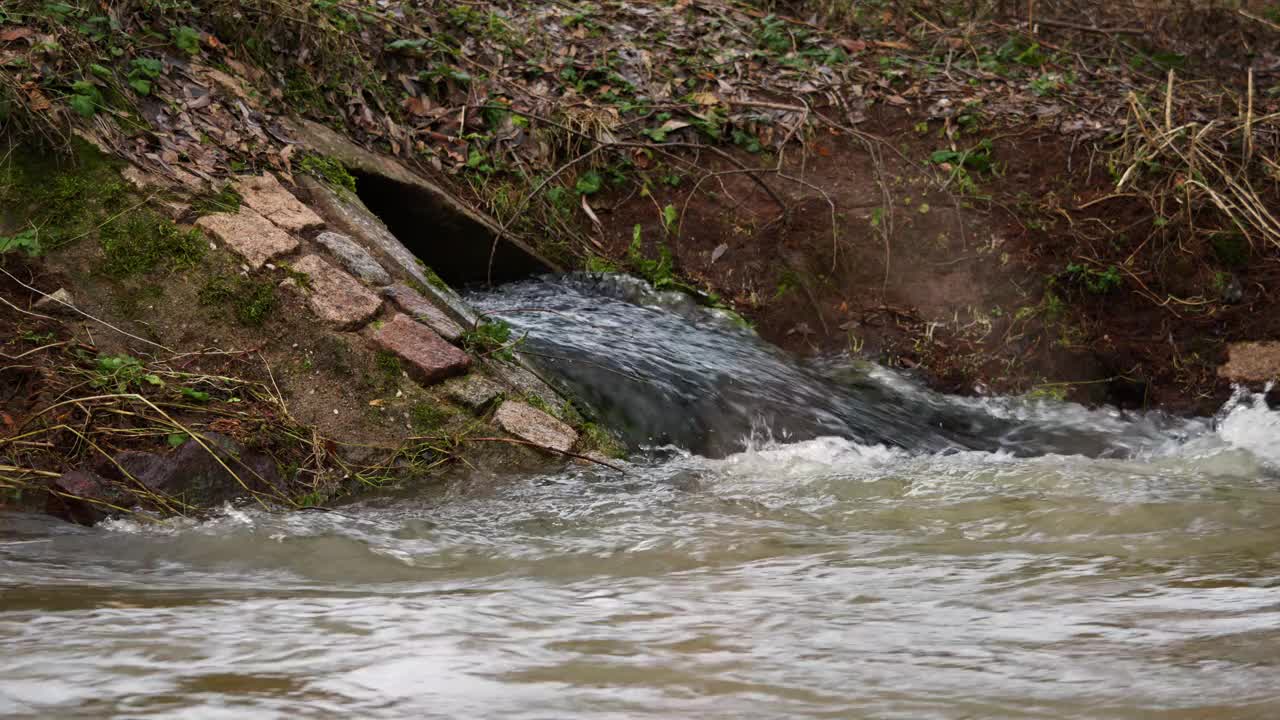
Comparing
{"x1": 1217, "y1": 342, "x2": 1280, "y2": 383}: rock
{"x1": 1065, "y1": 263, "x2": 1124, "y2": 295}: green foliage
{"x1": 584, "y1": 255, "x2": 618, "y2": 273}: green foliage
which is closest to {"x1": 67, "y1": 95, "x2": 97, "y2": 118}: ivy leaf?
{"x1": 584, "y1": 255, "x2": 618, "y2": 273}: green foliage

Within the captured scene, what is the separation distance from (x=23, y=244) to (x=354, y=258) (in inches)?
45.4

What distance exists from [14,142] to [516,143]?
9.80 ft

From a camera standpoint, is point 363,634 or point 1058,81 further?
point 1058,81

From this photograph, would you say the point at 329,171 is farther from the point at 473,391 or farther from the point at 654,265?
the point at 654,265

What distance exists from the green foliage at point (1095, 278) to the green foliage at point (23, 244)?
5090 mm

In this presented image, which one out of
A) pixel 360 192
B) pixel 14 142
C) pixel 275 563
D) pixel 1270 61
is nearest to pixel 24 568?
pixel 275 563

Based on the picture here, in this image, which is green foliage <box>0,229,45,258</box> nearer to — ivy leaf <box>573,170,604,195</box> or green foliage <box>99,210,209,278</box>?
green foliage <box>99,210,209,278</box>

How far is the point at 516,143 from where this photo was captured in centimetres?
637

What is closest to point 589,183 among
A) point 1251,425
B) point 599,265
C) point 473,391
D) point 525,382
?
point 599,265

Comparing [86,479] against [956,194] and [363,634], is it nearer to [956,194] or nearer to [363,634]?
[363,634]

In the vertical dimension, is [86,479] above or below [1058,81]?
below

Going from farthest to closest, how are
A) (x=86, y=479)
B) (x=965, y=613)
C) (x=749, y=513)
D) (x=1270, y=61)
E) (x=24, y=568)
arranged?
(x=1270, y=61) < (x=749, y=513) < (x=86, y=479) < (x=24, y=568) < (x=965, y=613)

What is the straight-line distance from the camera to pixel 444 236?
19.1 feet

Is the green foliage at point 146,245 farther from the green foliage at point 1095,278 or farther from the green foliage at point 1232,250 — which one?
the green foliage at point 1232,250
